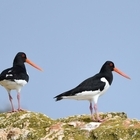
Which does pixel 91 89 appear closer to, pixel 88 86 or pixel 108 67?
pixel 88 86

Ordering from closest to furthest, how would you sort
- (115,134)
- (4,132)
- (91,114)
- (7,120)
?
(115,134)
(4,132)
(7,120)
(91,114)

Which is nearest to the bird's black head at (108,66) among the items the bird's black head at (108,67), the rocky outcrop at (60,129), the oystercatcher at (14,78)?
the bird's black head at (108,67)

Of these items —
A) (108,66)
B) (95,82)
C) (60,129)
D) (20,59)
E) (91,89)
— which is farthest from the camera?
(20,59)

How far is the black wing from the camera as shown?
1312cm

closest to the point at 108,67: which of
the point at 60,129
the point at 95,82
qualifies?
the point at 95,82

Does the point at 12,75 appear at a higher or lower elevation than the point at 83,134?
higher

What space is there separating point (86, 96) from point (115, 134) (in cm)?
309

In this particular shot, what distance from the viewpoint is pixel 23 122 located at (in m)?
11.4

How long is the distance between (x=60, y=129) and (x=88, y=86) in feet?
9.28

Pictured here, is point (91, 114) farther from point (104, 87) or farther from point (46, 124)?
point (46, 124)

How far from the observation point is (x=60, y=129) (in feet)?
35.4

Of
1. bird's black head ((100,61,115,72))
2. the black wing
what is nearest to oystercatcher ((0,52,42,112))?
the black wing

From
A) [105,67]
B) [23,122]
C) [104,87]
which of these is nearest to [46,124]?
[23,122]

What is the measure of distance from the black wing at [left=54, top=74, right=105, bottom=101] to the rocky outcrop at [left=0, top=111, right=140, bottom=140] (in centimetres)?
129
